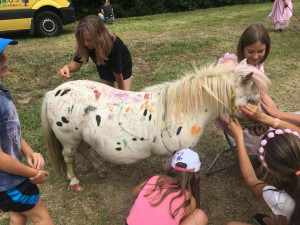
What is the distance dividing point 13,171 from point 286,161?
159 centimetres

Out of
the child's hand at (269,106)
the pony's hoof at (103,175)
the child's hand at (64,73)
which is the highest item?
the child's hand at (64,73)

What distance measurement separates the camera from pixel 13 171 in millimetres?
1544

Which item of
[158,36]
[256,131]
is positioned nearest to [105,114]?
[256,131]

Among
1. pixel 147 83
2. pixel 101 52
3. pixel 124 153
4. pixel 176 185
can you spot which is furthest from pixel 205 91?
pixel 147 83

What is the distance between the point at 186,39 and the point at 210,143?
4.05 meters

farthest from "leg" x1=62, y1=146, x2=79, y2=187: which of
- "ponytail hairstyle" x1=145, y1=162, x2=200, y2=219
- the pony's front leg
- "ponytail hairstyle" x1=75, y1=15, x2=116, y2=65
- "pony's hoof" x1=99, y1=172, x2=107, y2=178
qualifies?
"ponytail hairstyle" x1=145, y1=162, x2=200, y2=219

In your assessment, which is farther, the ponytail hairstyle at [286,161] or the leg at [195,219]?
the leg at [195,219]

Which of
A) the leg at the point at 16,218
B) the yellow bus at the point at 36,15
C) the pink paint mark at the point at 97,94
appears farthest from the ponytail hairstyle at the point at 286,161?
the yellow bus at the point at 36,15

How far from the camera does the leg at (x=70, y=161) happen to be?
2.56m

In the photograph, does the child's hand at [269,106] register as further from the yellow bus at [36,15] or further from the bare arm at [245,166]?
the yellow bus at [36,15]

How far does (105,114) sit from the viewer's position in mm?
2207

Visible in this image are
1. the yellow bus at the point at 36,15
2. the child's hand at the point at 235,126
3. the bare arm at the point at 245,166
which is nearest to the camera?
the bare arm at the point at 245,166

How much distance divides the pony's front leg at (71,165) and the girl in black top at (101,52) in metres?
0.74

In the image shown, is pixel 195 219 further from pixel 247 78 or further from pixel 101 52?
pixel 101 52
